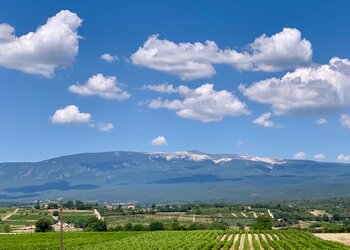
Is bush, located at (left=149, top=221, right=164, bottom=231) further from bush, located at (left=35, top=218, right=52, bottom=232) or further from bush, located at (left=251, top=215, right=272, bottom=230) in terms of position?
bush, located at (left=35, top=218, right=52, bottom=232)

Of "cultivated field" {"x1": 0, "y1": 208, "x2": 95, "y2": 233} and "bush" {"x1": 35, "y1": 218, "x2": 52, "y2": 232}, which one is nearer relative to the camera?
"bush" {"x1": 35, "y1": 218, "x2": 52, "y2": 232}

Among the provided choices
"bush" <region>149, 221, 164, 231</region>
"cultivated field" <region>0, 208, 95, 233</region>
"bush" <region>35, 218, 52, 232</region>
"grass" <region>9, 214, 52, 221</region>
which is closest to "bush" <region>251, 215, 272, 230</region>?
"bush" <region>149, 221, 164, 231</region>

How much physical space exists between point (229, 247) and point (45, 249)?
Answer: 22.4m

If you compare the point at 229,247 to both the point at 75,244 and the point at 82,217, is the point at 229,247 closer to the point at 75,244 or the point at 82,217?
the point at 75,244

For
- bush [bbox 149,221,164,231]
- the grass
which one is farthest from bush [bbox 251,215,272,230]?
the grass

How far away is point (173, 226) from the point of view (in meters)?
121

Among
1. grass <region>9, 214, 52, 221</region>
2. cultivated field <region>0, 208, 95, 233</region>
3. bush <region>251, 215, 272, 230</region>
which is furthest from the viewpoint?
grass <region>9, 214, 52, 221</region>

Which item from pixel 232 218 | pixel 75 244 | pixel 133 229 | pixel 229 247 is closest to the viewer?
pixel 229 247

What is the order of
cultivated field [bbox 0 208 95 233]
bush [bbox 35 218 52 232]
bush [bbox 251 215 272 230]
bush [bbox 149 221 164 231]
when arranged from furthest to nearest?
cultivated field [bbox 0 208 95 233] < bush [bbox 35 218 52 232] < bush [bbox 149 221 164 231] < bush [bbox 251 215 272 230]

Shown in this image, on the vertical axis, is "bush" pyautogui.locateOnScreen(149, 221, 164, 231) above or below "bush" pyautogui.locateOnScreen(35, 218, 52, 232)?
below

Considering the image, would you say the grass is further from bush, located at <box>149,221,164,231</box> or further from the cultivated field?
bush, located at <box>149,221,164,231</box>

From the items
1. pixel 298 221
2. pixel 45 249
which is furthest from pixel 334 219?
pixel 45 249

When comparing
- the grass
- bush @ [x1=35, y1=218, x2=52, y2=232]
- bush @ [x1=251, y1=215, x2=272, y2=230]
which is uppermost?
the grass

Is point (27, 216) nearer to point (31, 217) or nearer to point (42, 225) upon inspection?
point (31, 217)
